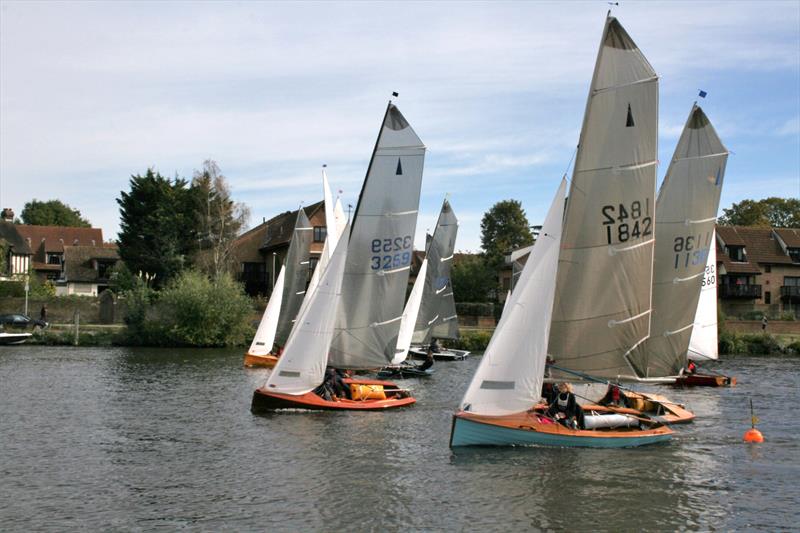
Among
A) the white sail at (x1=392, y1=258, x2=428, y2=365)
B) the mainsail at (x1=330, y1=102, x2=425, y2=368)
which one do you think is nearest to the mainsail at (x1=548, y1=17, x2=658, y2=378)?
the mainsail at (x1=330, y1=102, x2=425, y2=368)

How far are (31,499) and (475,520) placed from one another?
10197mm

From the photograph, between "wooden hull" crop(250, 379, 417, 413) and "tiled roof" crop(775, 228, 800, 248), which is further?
"tiled roof" crop(775, 228, 800, 248)

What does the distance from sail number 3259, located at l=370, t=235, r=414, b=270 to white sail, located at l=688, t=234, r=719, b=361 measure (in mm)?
19314

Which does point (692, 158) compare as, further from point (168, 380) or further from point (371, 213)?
point (168, 380)

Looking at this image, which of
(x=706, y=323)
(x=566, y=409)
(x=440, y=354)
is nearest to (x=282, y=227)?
(x=440, y=354)

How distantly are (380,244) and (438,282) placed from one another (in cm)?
2253

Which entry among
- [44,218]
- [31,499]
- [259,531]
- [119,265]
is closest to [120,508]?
[31,499]

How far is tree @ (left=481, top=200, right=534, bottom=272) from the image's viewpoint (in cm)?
10456

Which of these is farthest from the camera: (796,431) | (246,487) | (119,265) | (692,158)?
(119,265)

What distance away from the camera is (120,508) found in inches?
772

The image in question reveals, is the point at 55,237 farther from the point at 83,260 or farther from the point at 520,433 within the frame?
the point at 520,433

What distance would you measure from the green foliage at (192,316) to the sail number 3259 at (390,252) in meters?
36.4

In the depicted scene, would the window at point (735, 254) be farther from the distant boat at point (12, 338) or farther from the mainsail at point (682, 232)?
the distant boat at point (12, 338)

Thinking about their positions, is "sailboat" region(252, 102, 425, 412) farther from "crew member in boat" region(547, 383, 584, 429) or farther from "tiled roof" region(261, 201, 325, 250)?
"tiled roof" region(261, 201, 325, 250)
